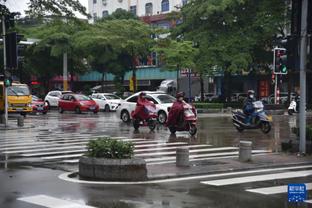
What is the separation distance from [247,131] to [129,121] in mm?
7946

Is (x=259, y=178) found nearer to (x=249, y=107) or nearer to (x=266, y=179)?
(x=266, y=179)

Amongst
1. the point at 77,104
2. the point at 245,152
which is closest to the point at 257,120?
the point at 245,152

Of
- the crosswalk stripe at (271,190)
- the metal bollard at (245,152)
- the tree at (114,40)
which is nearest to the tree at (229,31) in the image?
the tree at (114,40)

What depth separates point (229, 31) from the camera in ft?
153

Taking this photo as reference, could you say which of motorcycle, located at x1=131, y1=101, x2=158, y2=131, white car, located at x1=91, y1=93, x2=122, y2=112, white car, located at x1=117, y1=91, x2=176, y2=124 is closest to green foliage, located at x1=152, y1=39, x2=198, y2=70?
white car, located at x1=91, y1=93, x2=122, y2=112

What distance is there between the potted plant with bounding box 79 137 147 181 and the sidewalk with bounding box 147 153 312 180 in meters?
0.36

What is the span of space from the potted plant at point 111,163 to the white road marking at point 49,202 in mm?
1790

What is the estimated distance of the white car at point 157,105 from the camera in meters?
27.9

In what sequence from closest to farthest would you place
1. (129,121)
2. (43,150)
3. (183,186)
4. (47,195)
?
1. (47,195)
2. (183,186)
3. (43,150)
4. (129,121)

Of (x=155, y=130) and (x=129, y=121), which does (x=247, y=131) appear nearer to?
(x=155, y=130)

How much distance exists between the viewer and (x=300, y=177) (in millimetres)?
11344

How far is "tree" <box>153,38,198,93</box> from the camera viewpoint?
4559cm

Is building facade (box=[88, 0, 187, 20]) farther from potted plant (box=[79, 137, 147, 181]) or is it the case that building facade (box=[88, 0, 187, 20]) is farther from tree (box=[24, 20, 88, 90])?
potted plant (box=[79, 137, 147, 181])

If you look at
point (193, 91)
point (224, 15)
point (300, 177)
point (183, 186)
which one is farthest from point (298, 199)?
point (193, 91)
